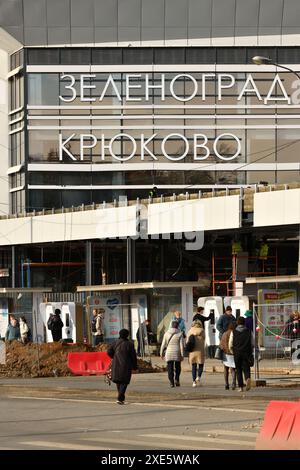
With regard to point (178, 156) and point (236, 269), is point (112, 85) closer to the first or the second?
point (178, 156)

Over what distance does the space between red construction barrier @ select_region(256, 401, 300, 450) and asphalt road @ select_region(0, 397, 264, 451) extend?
0.69 m

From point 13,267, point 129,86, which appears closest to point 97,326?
point 13,267

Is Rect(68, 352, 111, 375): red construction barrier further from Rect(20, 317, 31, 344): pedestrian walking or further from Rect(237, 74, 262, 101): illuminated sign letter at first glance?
Rect(237, 74, 262, 101): illuminated sign letter

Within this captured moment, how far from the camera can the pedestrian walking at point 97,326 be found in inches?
1534

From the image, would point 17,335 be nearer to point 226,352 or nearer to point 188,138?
point 226,352

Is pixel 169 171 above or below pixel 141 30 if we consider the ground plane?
below

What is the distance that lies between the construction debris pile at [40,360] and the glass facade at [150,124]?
121 feet

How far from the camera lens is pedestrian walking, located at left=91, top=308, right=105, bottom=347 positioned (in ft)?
128

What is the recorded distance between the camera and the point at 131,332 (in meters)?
38.8

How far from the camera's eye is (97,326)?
39.0 m

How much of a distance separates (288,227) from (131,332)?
38.7ft

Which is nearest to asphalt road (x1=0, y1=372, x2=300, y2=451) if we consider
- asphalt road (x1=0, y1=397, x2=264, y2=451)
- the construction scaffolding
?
asphalt road (x1=0, y1=397, x2=264, y2=451)

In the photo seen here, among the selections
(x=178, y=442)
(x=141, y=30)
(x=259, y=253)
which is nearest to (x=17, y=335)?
(x=259, y=253)

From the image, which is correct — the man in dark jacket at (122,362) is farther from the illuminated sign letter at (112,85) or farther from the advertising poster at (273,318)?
the illuminated sign letter at (112,85)
